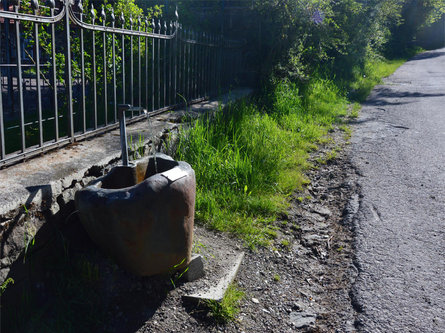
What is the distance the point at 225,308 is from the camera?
2670 millimetres

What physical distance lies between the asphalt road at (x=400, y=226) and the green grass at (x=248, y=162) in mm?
727

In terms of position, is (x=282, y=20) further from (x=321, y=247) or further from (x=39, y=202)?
(x=39, y=202)

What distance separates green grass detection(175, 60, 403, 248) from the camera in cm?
387

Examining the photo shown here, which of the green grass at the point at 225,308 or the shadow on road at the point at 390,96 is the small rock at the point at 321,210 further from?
the shadow on road at the point at 390,96

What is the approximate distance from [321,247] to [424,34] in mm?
44088

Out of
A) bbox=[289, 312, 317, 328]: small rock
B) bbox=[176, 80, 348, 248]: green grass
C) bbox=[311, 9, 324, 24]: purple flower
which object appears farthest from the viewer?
bbox=[311, 9, 324, 24]: purple flower

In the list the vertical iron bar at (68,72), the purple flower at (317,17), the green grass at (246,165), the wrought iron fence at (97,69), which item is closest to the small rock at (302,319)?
the green grass at (246,165)

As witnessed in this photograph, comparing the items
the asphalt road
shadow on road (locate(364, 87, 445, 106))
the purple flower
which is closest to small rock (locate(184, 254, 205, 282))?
the asphalt road

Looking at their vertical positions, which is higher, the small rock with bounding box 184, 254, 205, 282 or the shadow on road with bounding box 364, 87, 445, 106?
the shadow on road with bounding box 364, 87, 445, 106

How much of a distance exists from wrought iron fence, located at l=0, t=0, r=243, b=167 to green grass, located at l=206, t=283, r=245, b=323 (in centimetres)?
159

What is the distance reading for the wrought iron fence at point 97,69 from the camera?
3.45 metres

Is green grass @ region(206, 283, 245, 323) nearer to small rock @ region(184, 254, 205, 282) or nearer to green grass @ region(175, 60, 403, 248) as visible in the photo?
small rock @ region(184, 254, 205, 282)

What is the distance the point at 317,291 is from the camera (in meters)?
3.12

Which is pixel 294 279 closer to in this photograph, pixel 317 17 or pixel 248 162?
pixel 248 162
